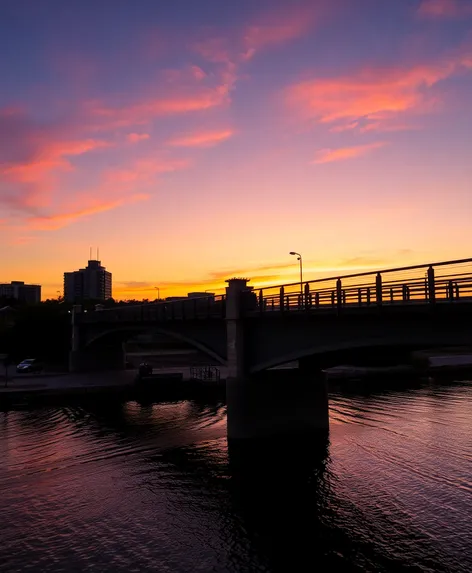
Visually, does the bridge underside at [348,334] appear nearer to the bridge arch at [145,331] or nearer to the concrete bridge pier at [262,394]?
the concrete bridge pier at [262,394]

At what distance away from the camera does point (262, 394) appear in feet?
108

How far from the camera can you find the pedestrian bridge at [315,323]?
2003cm

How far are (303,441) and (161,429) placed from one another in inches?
491

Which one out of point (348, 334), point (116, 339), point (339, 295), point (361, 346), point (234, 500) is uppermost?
point (339, 295)

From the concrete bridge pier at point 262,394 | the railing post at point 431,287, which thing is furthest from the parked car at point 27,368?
the railing post at point 431,287

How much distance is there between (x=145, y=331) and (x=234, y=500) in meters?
34.9

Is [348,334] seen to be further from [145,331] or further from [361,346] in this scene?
[145,331]

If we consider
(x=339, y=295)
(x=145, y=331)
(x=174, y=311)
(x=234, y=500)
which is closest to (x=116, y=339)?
(x=145, y=331)

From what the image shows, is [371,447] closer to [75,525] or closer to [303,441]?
[303,441]

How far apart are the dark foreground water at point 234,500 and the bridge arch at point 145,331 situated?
5.97 metres

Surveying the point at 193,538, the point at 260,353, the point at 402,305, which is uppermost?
the point at 402,305

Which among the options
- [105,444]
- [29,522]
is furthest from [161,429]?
[29,522]

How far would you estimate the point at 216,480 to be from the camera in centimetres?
2633

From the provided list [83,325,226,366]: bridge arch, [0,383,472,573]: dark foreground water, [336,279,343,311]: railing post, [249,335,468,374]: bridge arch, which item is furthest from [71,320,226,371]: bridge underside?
[336,279,343,311]: railing post
